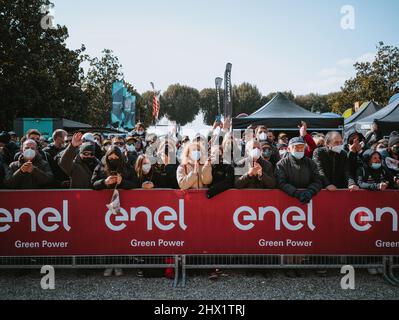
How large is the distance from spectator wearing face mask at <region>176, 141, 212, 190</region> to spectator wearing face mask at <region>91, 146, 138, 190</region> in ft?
2.51

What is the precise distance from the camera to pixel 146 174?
5.30m

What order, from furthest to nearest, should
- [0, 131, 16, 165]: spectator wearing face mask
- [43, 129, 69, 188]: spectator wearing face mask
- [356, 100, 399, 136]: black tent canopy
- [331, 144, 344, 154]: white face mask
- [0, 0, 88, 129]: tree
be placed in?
[0, 0, 88, 129]: tree < [356, 100, 399, 136]: black tent canopy < [0, 131, 16, 165]: spectator wearing face mask < [43, 129, 69, 188]: spectator wearing face mask < [331, 144, 344, 154]: white face mask

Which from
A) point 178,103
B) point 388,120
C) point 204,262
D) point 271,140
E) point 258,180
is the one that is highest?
point 178,103

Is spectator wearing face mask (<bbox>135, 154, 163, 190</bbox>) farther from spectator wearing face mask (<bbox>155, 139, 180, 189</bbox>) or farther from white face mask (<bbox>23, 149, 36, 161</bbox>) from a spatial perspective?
white face mask (<bbox>23, 149, 36, 161</bbox>)

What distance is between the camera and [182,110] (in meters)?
101

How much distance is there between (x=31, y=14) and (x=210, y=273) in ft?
98.3

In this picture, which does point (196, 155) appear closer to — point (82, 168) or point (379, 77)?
point (82, 168)

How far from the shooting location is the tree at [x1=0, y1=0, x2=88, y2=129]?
26.3 meters

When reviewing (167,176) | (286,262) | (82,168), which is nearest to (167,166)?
(167,176)

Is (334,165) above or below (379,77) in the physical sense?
below

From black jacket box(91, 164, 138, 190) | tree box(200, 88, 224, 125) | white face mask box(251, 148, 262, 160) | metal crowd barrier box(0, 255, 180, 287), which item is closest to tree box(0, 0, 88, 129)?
metal crowd barrier box(0, 255, 180, 287)

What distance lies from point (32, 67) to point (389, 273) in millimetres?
29683

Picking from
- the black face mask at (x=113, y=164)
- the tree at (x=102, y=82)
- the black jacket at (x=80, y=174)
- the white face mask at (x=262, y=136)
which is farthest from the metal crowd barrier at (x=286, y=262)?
the tree at (x=102, y=82)

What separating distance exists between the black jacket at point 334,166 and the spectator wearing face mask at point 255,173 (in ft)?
3.09
